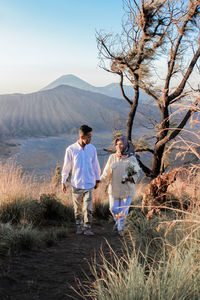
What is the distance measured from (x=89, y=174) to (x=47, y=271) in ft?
7.63

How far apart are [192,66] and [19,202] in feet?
Result: 22.3

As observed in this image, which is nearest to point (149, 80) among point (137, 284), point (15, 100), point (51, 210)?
point (51, 210)

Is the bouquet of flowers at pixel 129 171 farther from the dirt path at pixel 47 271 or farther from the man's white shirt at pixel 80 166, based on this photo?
the dirt path at pixel 47 271

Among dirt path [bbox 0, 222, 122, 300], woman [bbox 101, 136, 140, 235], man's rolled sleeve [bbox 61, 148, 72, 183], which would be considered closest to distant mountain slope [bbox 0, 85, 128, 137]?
man's rolled sleeve [bbox 61, 148, 72, 183]

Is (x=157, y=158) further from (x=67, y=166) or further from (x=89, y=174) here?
(x=67, y=166)

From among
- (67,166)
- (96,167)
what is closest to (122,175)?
(96,167)

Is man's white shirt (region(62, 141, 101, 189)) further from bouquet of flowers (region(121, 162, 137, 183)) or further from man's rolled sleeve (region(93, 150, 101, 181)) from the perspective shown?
bouquet of flowers (region(121, 162, 137, 183))

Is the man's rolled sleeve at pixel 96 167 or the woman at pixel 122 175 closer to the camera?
the woman at pixel 122 175

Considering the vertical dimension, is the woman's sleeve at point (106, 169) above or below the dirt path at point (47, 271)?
above

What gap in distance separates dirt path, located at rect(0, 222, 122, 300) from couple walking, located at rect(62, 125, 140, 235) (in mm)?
816

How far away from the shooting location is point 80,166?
18.9ft

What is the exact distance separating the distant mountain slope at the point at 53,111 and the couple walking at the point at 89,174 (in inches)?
3568

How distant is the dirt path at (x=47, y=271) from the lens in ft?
10.2

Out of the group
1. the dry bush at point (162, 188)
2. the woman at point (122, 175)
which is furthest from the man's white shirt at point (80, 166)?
the dry bush at point (162, 188)
